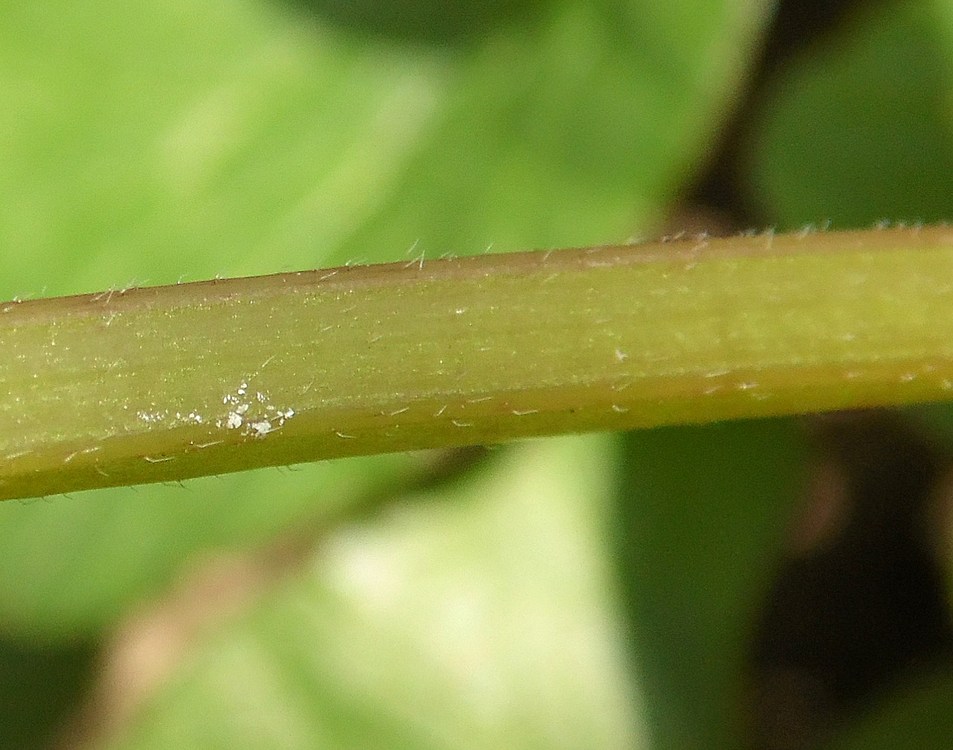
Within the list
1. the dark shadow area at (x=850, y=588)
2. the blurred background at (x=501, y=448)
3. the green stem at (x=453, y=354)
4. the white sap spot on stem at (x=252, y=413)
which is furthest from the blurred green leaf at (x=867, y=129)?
the white sap spot on stem at (x=252, y=413)

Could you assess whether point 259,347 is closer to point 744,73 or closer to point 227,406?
point 227,406

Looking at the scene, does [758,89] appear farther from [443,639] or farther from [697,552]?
[443,639]

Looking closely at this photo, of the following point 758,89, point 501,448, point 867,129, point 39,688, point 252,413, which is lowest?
point 252,413

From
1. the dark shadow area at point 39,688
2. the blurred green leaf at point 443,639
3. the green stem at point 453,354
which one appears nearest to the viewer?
the green stem at point 453,354

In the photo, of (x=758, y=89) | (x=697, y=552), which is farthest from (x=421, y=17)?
(x=697, y=552)

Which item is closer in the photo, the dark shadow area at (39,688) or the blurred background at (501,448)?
the blurred background at (501,448)

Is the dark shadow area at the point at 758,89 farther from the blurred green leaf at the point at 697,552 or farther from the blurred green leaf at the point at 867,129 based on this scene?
the blurred green leaf at the point at 697,552

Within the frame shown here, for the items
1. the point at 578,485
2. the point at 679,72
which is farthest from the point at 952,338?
the point at 578,485

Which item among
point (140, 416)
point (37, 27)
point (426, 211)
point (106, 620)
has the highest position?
point (37, 27)
